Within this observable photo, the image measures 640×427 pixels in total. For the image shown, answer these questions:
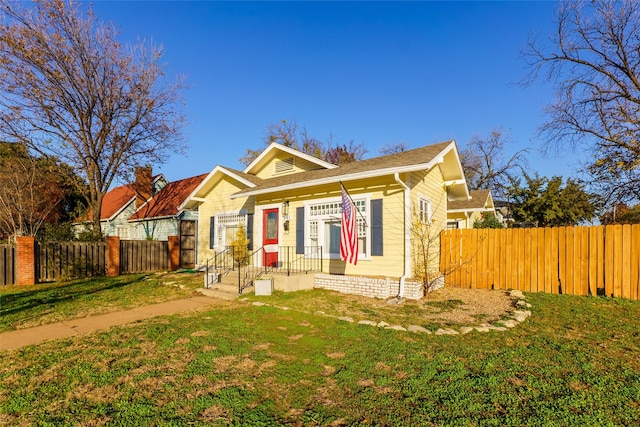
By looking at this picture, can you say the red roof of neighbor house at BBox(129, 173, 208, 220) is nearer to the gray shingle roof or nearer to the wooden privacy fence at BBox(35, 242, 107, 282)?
the wooden privacy fence at BBox(35, 242, 107, 282)

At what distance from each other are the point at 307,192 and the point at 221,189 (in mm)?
5539

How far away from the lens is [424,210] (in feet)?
34.1

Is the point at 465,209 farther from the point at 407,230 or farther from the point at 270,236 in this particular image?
the point at 270,236

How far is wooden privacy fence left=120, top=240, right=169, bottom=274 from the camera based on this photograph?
15297mm

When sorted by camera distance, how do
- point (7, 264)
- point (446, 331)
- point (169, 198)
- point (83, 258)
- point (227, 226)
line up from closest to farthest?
point (446, 331) < point (7, 264) < point (83, 258) < point (227, 226) < point (169, 198)

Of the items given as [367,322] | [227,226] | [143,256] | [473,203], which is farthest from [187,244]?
[473,203]

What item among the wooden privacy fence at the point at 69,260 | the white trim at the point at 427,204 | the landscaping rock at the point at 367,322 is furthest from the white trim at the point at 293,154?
the wooden privacy fence at the point at 69,260

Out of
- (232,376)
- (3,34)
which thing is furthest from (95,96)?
(232,376)

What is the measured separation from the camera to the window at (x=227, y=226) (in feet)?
45.2

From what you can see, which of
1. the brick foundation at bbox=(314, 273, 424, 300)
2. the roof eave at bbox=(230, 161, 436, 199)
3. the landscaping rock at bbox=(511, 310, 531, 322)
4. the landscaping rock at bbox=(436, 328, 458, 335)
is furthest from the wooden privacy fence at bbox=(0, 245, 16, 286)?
the landscaping rock at bbox=(511, 310, 531, 322)

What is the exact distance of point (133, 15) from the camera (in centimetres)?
1173

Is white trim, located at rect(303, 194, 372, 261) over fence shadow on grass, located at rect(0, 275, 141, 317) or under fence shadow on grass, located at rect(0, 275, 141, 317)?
over

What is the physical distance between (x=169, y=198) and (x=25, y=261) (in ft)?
34.0

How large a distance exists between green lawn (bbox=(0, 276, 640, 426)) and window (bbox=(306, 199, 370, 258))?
4.18 meters
